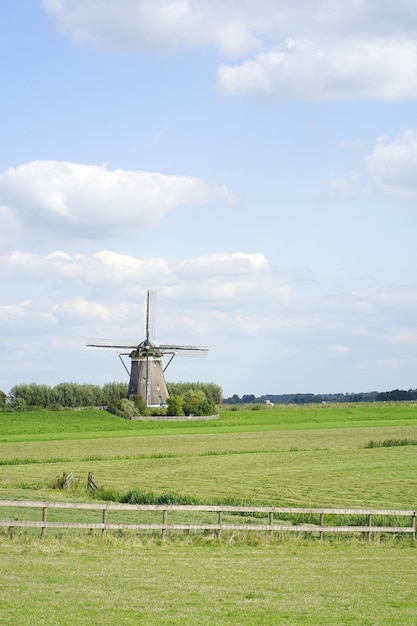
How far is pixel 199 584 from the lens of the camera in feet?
51.7

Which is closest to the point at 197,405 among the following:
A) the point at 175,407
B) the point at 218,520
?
the point at 175,407

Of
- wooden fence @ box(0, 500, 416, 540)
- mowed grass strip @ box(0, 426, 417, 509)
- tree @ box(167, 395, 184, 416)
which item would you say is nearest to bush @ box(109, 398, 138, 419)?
tree @ box(167, 395, 184, 416)

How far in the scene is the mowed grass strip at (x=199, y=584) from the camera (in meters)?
13.0

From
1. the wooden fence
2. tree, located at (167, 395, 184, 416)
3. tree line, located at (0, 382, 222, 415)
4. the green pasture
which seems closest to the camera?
the wooden fence

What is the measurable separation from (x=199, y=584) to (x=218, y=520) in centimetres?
757

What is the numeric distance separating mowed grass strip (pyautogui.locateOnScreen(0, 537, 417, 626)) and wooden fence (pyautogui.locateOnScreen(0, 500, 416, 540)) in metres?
0.61

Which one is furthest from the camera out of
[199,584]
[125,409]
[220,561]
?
[125,409]

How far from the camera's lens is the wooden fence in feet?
70.0

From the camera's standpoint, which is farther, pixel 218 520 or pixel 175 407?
pixel 175 407

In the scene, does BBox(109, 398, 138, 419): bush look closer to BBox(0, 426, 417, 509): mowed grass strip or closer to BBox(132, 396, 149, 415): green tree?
BBox(132, 396, 149, 415): green tree

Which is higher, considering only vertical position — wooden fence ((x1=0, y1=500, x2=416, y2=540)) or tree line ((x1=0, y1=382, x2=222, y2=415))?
tree line ((x1=0, y1=382, x2=222, y2=415))

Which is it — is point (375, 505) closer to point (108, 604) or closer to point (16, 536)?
point (16, 536)

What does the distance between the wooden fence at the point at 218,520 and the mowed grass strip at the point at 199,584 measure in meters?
0.61

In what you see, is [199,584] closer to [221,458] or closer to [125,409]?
[221,458]
